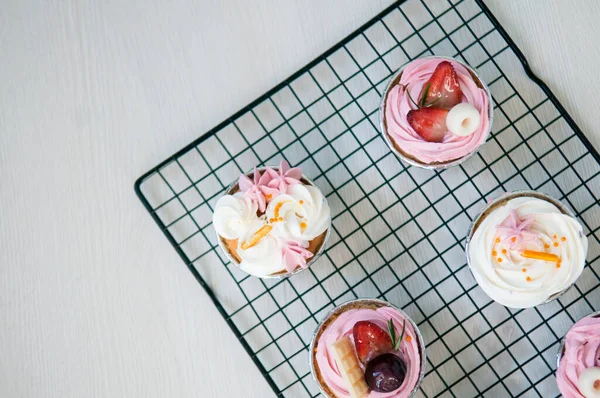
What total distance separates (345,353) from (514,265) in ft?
1.57

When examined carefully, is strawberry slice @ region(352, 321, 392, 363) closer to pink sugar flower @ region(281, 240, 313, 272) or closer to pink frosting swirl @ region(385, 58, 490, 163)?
pink sugar flower @ region(281, 240, 313, 272)

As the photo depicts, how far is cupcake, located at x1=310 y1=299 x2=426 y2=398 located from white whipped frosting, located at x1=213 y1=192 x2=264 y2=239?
0.33m

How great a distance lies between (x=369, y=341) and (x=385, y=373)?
0.09m

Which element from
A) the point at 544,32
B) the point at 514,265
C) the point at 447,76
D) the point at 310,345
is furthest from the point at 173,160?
the point at 544,32

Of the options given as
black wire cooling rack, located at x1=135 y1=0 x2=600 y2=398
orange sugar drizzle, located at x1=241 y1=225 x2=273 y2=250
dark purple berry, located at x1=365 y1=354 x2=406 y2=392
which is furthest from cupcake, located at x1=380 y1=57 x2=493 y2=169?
dark purple berry, located at x1=365 y1=354 x2=406 y2=392

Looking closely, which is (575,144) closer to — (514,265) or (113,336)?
(514,265)

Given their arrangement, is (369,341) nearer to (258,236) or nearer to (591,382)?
(258,236)

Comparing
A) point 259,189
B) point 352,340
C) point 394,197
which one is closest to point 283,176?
point 259,189

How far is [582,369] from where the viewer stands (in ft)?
5.46

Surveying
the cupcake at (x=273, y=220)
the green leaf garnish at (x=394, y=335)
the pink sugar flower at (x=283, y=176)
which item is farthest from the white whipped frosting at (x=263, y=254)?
the green leaf garnish at (x=394, y=335)

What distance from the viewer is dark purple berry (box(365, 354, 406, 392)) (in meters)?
1.68

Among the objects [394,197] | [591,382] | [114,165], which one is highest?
[114,165]

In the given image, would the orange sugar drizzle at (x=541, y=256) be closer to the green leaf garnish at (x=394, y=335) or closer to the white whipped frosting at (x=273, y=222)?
the green leaf garnish at (x=394, y=335)

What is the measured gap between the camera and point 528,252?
1666 millimetres
